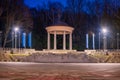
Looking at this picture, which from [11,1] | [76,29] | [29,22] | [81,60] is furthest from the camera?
[76,29]

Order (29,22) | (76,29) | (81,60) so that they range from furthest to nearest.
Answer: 1. (76,29)
2. (29,22)
3. (81,60)

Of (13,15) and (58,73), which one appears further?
(13,15)

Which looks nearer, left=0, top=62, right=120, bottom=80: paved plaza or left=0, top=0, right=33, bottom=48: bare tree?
left=0, top=62, right=120, bottom=80: paved plaza

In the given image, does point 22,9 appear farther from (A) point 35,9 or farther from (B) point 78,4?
(B) point 78,4

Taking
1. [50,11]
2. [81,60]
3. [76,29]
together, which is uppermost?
[50,11]

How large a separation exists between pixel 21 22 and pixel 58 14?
11.1m

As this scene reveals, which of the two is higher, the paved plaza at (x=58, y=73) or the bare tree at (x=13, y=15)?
the bare tree at (x=13, y=15)

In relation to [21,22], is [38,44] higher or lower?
lower

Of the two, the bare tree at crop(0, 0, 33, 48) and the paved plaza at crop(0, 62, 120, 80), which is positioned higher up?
the bare tree at crop(0, 0, 33, 48)

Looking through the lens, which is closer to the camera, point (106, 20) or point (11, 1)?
point (11, 1)

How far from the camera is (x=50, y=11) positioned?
7156cm

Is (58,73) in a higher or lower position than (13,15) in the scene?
lower

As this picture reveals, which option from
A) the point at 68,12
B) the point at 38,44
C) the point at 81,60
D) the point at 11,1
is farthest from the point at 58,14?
the point at 81,60

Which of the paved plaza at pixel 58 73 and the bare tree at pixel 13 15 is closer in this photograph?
the paved plaza at pixel 58 73
